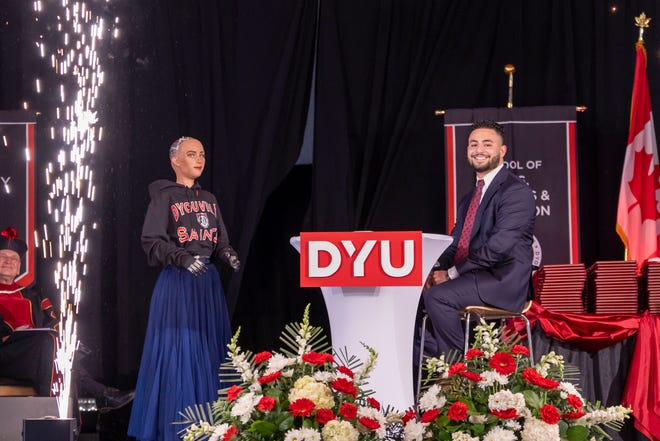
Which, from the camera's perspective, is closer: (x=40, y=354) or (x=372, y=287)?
(x=372, y=287)

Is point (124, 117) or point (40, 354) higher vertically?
point (124, 117)

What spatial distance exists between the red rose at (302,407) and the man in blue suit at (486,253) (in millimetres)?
2494

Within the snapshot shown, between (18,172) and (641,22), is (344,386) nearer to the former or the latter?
(18,172)

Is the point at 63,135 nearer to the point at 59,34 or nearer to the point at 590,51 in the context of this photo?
the point at 59,34

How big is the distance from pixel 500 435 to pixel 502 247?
2.67 metres

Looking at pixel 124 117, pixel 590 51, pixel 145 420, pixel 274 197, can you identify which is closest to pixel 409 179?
pixel 274 197

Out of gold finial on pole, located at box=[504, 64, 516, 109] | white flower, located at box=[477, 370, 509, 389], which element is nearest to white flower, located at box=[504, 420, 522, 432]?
white flower, located at box=[477, 370, 509, 389]

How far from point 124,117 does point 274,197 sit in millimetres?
1104

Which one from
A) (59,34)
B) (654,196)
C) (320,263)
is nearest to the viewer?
(320,263)

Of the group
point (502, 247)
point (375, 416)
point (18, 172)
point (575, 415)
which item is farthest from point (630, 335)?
point (18, 172)

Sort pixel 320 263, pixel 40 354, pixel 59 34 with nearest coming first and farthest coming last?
pixel 320 263 → pixel 40 354 → pixel 59 34

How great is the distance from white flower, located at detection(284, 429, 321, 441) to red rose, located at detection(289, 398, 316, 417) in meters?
0.04

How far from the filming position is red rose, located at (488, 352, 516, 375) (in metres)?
2.55

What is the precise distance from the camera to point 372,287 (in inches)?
165
